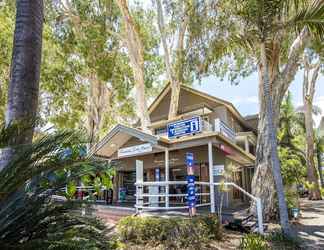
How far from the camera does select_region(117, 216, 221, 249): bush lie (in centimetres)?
726

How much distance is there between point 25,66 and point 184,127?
9.17 m

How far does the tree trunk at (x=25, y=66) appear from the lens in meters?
3.93

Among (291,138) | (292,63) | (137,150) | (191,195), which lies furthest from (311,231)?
(291,138)

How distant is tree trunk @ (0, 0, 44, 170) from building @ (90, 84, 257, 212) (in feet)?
22.3

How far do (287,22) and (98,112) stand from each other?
49.6ft

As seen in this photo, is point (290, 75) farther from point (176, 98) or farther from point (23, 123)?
point (23, 123)

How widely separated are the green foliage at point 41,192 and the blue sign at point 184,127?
9.10 meters

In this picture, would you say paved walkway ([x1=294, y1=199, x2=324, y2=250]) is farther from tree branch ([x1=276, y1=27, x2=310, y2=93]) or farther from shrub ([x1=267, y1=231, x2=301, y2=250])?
tree branch ([x1=276, y1=27, x2=310, y2=93])

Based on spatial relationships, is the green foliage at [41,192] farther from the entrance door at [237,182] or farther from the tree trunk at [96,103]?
the tree trunk at [96,103]

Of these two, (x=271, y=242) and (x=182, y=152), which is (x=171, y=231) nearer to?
(x=271, y=242)

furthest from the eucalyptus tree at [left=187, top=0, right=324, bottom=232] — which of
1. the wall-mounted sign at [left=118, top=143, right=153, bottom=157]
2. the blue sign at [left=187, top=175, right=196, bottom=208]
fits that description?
the wall-mounted sign at [left=118, top=143, right=153, bottom=157]

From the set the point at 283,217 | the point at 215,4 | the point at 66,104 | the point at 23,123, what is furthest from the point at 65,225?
the point at 66,104

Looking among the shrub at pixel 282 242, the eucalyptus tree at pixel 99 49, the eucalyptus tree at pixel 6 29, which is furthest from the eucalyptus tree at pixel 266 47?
the eucalyptus tree at pixel 6 29

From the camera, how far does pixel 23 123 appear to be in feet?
9.75
